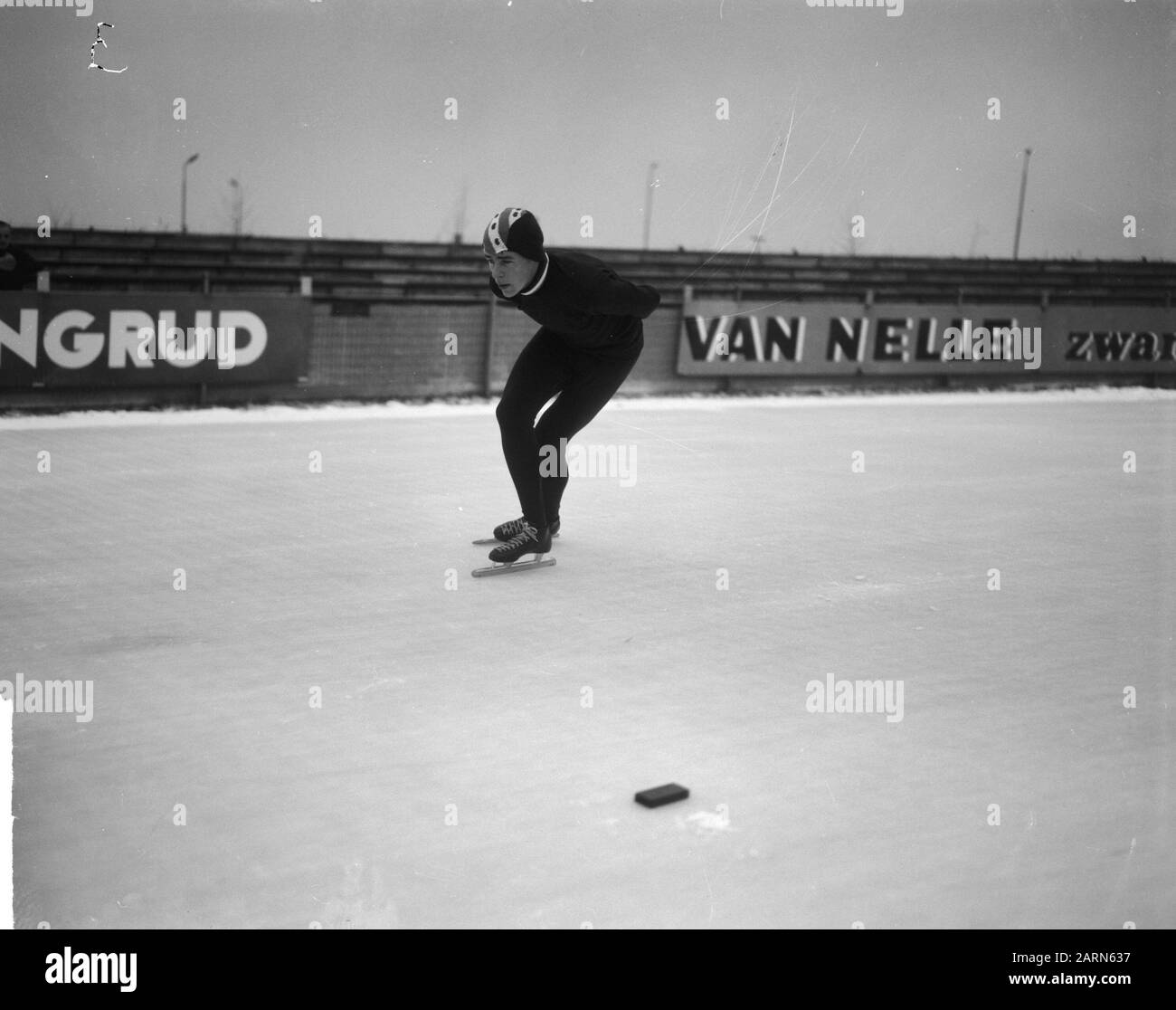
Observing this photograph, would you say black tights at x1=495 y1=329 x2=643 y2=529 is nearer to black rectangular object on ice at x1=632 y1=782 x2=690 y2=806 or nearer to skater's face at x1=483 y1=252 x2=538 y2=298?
skater's face at x1=483 y1=252 x2=538 y2=298

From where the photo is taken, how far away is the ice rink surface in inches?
100

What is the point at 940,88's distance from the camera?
35.6 ft

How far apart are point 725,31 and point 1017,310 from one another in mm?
6472

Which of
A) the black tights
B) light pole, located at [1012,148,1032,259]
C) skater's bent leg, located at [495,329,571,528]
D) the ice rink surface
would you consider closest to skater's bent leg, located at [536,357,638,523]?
the black tights

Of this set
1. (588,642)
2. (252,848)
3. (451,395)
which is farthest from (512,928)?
(451,395)

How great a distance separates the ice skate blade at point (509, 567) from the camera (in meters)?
5.44

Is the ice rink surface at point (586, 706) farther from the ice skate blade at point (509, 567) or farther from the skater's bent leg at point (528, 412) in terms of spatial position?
the skater's bent leg at point (528, 412)

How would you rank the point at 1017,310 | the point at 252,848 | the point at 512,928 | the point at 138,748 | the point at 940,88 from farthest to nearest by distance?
the point at 1017,310 < the point at 940,88 < the point at 138,748 < the point at 252,848 < the point at 512,928

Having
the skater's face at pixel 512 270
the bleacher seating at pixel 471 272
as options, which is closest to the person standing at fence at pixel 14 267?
the bleacher seating at pixel 471 272

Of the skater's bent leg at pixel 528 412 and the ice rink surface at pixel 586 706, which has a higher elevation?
the skater's bent leg at pixel 528 412

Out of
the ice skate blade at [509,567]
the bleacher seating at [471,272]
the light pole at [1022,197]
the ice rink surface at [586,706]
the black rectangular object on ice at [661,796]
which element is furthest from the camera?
the bleacher seating at [471,272]

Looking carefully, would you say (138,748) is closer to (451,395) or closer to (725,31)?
(451,395)

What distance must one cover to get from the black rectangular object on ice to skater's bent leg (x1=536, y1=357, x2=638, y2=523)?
289 cm

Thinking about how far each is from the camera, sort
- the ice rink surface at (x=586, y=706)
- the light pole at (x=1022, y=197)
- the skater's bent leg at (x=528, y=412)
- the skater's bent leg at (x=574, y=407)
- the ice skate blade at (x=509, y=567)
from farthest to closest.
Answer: the light pole at (x=1022, y=197), the skater's bent leg at (x=574, y=407), the skater's bent leg at (x=528, y=412), the ice skate blade at (x=509, y=567), the ice rink surface at (x=586, y=706)
